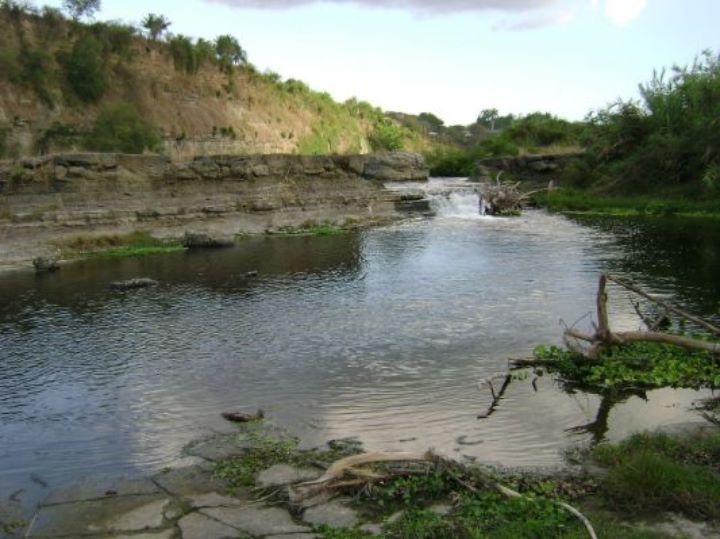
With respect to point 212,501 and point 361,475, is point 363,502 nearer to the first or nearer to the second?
point 361,475

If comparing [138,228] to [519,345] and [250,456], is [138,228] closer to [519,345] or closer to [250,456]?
[519,345]

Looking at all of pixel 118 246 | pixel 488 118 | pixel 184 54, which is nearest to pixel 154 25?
pixel 184 54

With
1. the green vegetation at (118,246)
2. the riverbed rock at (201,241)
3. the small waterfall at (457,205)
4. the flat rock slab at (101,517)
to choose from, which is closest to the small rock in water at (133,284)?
the green vegetation at (118,246)

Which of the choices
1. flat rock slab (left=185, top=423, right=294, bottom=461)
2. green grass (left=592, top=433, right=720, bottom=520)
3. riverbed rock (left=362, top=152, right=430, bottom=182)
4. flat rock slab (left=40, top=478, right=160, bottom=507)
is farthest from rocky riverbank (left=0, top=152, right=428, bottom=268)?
green grass (left=592, top=433, right=720, bottom=520)

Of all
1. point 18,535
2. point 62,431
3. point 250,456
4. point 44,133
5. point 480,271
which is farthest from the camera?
point 44,133

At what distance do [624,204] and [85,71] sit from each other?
2942 cm

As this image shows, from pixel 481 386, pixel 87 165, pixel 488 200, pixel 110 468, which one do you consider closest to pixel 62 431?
pixel 110 468

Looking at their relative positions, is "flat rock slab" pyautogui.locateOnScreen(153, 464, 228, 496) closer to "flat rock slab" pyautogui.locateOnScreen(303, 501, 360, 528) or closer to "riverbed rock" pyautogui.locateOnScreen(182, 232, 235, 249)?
"flat rock slab" pyautogui.locateOnScreen(303, 501, 360, 528)

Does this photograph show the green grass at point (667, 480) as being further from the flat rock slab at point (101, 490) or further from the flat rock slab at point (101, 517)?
the flat rock slab at point (101, 490)

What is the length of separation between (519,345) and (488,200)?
2148cm

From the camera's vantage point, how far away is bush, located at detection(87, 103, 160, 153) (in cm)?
3453

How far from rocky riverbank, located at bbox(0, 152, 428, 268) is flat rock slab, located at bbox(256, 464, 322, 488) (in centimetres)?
1567

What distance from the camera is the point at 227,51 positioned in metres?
55.1

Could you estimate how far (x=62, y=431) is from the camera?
25.7ft
